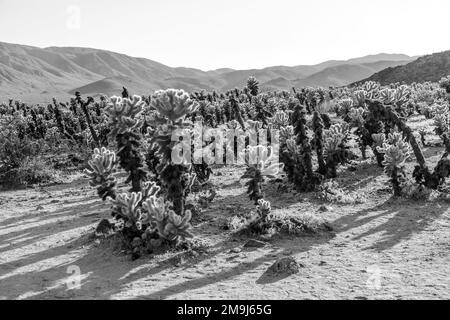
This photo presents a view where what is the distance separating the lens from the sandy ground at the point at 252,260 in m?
9.02

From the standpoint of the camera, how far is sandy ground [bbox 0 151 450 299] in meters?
9.02

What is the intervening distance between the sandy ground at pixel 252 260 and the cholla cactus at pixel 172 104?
141 inches

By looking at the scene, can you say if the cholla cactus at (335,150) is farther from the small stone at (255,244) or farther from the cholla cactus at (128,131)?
the cholla cactus at (128,131)

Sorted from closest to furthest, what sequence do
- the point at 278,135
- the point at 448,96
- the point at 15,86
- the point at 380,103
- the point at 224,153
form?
the point at 380,103
the point at 278,135
the point at 224,153
the point at 448,96
the point at 15,86

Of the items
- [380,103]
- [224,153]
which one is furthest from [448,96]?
[380,103]

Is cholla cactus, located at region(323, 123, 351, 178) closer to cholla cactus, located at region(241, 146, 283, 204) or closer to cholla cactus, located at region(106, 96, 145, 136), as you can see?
cholla cactus, located at region(241, 146, 283, 204)

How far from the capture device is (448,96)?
128 feet

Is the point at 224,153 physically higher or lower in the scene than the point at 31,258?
higher

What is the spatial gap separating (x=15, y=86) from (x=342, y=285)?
164 meters

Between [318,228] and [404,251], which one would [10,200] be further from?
[404,251]

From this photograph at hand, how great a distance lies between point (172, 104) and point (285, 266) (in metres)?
4.98

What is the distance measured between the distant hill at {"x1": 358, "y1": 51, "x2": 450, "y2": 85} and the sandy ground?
64.4 metres

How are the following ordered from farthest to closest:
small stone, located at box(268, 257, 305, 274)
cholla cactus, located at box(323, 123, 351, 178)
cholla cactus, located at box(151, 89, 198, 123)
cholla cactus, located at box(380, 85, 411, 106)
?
cholla cactus, located at box(323, 123, 351, 178)
cholla cactus, located at box(380, 85, 411, 106)
cholla cactus, located at box(151, 89, 198, 123)
small stone, located at box(268, 257, 305, 274)
